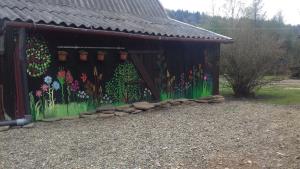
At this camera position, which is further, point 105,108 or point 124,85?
point 124,85

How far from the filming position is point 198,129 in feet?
23.2

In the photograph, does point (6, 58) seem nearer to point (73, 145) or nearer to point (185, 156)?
point (73, 145)

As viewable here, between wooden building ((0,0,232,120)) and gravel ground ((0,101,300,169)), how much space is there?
1.00 meters

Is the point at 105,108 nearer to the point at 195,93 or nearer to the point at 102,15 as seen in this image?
the point at 102,15

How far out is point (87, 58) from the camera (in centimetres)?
898

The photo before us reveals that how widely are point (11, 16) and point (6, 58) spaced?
1487 mm

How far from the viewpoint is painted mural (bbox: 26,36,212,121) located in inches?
320

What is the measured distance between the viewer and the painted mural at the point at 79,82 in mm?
8117

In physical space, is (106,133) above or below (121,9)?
below

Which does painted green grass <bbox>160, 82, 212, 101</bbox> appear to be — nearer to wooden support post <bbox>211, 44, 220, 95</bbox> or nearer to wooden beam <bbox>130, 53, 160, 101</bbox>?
wooden support post <bbox>211, 44, 220, 95</bbox>

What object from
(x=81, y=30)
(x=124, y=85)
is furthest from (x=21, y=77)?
(x=124, y=85)

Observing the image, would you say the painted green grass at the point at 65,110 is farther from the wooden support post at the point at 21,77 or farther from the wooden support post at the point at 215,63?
the wooden support post at the point at 215,63

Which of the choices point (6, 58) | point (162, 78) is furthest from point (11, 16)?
point (162, 78)

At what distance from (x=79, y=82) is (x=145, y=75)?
2018 millimetres
